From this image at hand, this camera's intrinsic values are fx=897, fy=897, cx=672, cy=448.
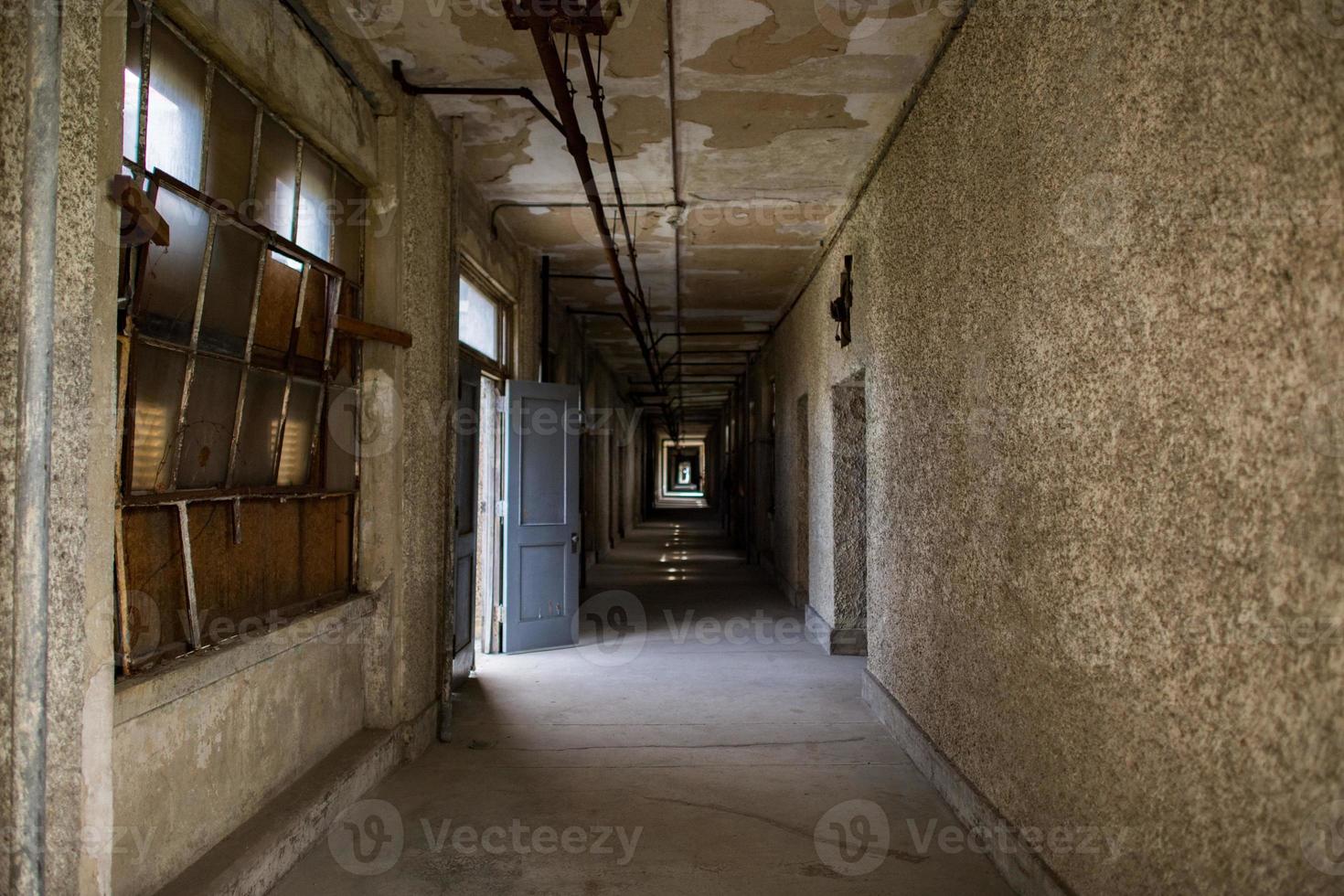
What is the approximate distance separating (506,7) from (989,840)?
3.32 metres

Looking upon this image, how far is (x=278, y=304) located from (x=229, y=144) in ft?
1.88

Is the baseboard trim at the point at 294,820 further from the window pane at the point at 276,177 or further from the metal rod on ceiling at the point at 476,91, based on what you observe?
the metal rod on ceiling at the point at 476,91

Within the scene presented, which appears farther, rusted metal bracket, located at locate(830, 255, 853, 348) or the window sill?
rusted metal bracket, located at locate(830, 255, 853, 348)

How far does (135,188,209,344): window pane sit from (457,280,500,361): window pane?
3027mm

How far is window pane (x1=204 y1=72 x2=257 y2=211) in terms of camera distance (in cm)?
280

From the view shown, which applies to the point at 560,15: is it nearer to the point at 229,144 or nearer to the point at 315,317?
the point at 229,144

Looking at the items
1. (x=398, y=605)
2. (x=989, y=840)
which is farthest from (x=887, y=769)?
(x=398, y=605)

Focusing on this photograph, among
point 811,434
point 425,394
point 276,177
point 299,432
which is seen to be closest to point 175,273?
point 276,177

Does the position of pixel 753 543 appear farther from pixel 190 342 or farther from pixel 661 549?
pixel 190 342

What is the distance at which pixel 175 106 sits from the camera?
2600 mm

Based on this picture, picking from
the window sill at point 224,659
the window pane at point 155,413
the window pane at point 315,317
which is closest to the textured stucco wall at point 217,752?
the window sill at point 224,659

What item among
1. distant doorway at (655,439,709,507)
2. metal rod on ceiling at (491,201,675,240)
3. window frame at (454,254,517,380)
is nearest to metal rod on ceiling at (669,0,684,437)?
metal rod on ceiling at (491,201,675,240)

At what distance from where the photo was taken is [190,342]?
265cm

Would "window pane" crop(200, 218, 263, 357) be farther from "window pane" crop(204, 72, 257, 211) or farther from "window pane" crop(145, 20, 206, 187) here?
"window pane" crop(145, 20, 206, 187)
